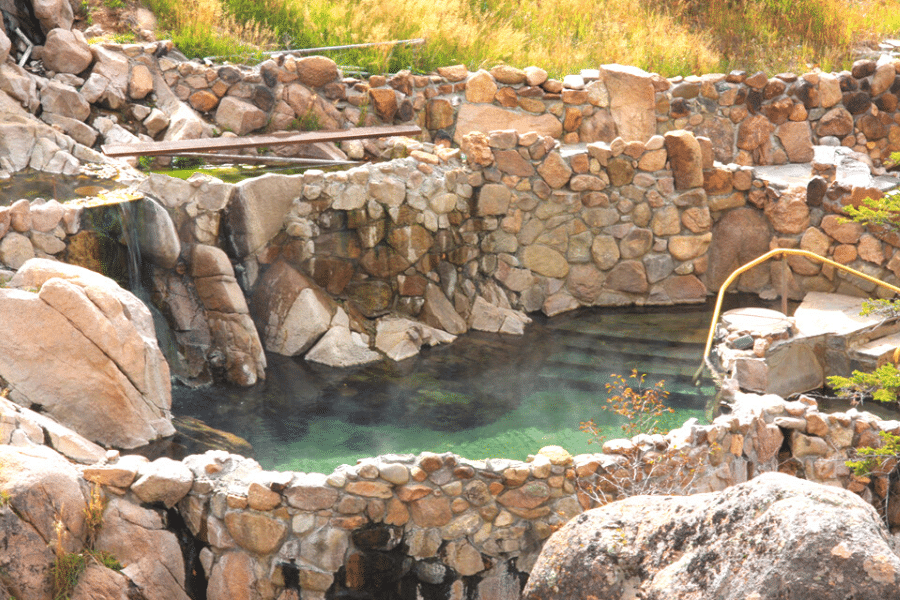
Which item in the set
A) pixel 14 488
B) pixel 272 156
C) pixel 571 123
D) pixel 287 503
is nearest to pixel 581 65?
pixel 571 123

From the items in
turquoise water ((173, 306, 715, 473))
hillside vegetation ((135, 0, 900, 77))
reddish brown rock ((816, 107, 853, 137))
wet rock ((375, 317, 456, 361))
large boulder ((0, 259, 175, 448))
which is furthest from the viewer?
reddish brown rock ((816, 107, 853, 137))

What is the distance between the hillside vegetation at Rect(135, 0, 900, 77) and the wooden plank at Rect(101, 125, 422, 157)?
1.53 m

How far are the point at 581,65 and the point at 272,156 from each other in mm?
5521

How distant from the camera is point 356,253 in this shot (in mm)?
10969

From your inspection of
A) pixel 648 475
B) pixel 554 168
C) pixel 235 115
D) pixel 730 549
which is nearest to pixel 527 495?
pixel 648 475

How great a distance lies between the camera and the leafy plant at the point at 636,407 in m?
7.79

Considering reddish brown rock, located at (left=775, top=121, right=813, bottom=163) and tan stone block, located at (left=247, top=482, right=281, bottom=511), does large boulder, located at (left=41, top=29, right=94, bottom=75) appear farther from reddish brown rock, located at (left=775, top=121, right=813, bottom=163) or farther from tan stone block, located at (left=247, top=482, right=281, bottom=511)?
reddish brown rock, located at (left=775, top=121, right=813, bottom=163)

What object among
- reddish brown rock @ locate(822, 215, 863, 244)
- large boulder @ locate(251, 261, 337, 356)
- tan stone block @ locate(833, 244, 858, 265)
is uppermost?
reddish brown rock @ locate(822, 215, 863, 244)

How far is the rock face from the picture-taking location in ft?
10.1

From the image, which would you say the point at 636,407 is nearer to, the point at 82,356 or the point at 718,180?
the point at 82,356

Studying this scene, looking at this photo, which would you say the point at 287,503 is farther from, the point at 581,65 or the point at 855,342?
the point at 581,65

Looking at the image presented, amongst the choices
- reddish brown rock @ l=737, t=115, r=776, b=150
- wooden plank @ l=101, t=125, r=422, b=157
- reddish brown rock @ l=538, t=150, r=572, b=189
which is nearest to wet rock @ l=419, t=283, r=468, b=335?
reddish brown rock @ l=538, t=150, r=572, b=189

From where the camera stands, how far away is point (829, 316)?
431 inches

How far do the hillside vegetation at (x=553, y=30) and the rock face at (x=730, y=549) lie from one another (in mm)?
11124
